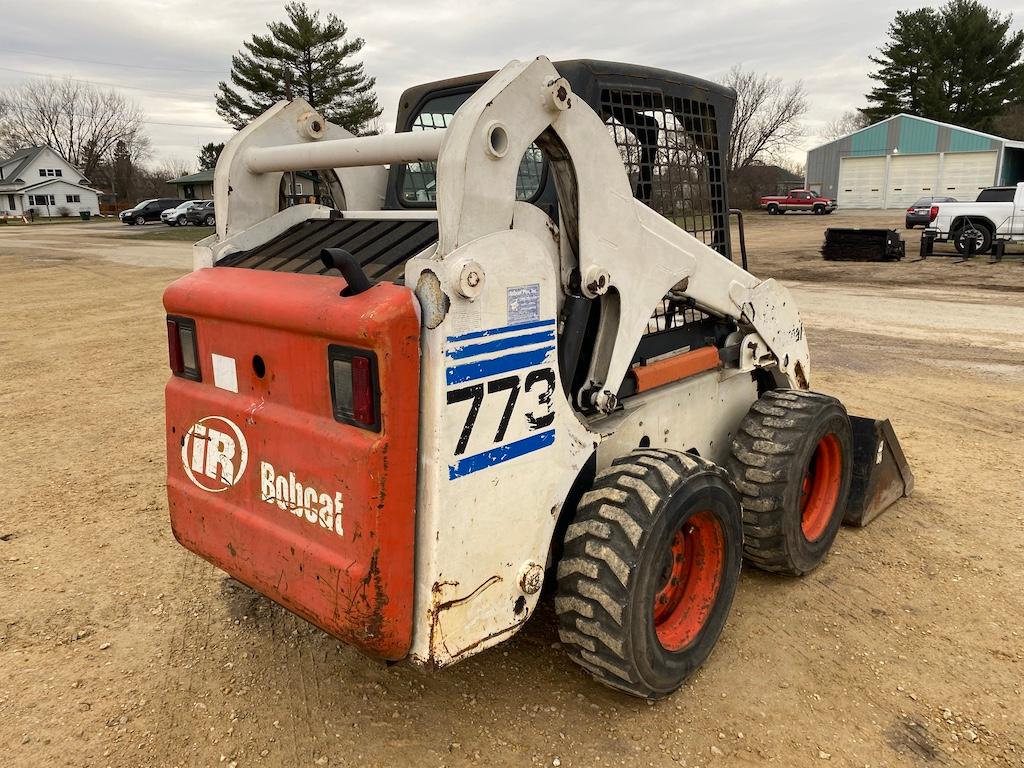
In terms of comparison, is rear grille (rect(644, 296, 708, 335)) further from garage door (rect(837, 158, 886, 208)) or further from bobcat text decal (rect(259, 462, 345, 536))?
garage door (rect(837, 158, 886, 208))

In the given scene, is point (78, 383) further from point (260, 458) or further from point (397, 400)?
point (397, 400)

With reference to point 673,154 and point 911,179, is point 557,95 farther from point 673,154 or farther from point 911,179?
point 911,179

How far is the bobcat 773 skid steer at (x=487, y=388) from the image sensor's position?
2.22 metres

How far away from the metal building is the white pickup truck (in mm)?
21730

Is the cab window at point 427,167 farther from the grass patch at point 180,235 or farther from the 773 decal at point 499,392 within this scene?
the grass patch at point 180,235

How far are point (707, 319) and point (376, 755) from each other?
7.37 feet

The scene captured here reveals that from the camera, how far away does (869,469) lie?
13.8 ft

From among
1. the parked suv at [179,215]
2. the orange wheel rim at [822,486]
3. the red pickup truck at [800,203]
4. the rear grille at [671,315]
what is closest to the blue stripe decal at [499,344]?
the rear grille at [671,315]

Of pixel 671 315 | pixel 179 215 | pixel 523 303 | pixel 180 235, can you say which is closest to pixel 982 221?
pixel 671 315

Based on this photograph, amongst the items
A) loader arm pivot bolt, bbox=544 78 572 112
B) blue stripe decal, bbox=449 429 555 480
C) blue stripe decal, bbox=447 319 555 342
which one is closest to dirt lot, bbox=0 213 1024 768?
blue stripe decal, bbox=449 429 555 480

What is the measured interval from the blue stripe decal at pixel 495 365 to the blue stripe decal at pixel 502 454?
0.76ft

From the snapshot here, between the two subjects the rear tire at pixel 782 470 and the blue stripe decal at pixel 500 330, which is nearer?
the blue stripe decal at pixel 500 330

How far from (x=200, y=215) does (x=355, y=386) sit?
4021cm

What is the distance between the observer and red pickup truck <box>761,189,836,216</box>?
38812 millimetres
